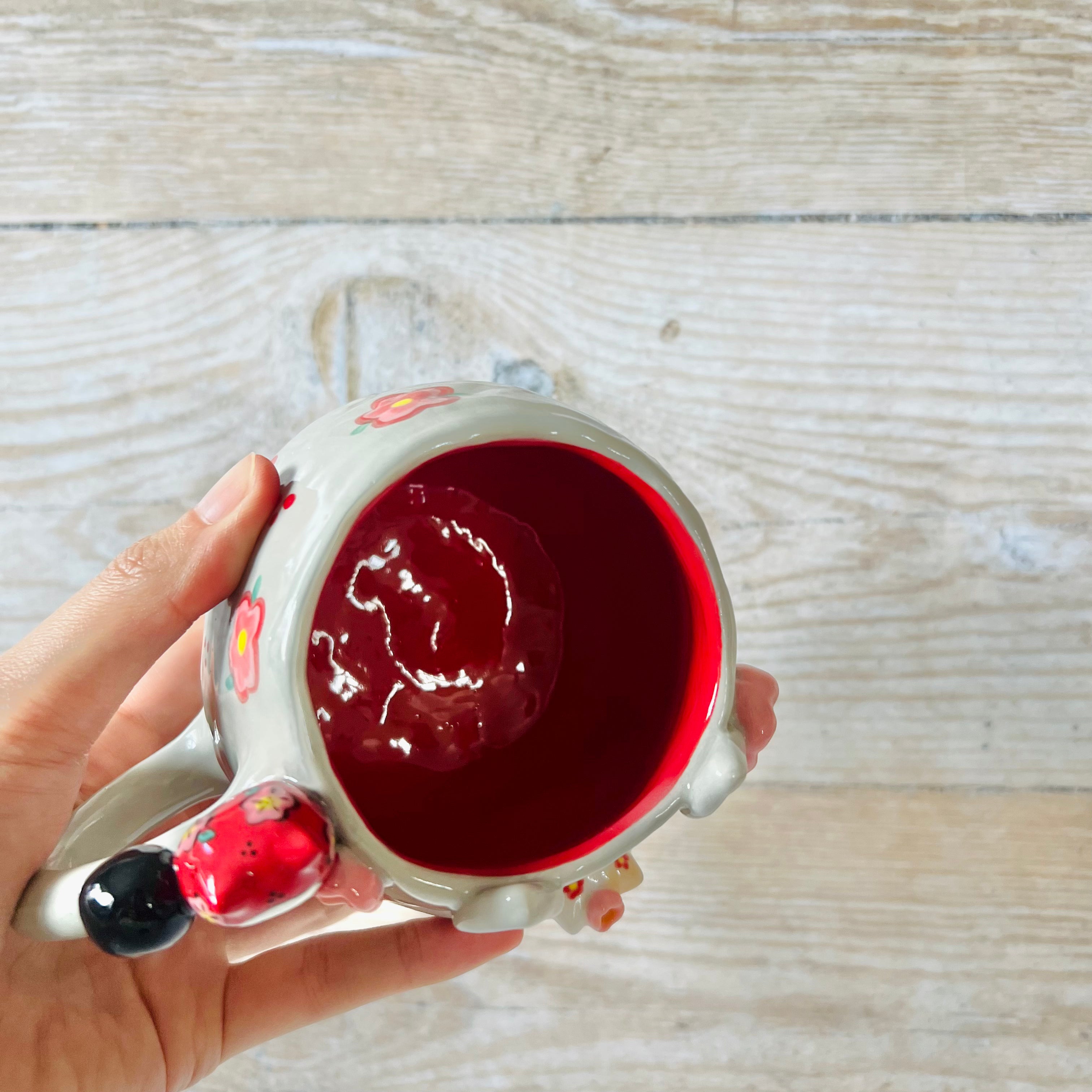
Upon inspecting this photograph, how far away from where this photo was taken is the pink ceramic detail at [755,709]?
0.55 m

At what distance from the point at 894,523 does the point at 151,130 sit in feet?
1.88

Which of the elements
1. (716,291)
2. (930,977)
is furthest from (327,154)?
(930,977)

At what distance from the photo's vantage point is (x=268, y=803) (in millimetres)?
372

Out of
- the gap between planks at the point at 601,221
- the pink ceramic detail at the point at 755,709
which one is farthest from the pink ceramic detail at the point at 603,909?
the gap between planks at the point at 601,221

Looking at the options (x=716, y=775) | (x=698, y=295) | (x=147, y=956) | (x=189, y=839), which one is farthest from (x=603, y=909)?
(x=698, y=295)

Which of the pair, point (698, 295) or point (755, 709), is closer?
point (755, 709)

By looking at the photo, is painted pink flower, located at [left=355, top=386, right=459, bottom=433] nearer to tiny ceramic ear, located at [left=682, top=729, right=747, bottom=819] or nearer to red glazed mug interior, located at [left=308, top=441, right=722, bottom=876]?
red glazed mug interior, located at [left=308, top=441, right=722, bottom=876]

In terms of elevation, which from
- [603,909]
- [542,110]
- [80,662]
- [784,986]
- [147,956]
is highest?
[542,110]

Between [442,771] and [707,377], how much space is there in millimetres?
322

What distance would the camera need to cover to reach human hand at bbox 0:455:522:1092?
474 millimetres

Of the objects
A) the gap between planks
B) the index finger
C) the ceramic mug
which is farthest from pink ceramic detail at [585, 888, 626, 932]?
the gap between planks

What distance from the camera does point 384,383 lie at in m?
0.71

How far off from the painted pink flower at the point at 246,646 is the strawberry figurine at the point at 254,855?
0.05 m

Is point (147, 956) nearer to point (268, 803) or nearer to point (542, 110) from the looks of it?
point (268, 803)
